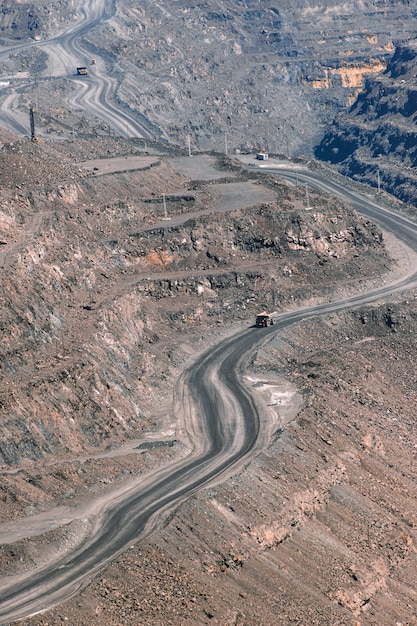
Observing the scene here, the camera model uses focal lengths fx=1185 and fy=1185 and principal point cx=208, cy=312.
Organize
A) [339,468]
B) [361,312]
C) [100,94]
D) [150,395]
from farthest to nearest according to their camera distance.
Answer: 1. [100,94]
2. [361,312]
3. [150,395]
4. [339,468]

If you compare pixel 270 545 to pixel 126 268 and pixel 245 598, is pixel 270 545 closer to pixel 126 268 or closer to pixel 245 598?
pixel 245 598

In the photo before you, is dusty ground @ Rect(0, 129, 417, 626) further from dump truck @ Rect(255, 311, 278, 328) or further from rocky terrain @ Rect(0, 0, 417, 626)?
dump truck @ Rect(255, 311, 278, 328)

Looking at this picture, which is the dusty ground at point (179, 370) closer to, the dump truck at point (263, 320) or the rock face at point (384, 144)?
the dump truck at point (263, 320)

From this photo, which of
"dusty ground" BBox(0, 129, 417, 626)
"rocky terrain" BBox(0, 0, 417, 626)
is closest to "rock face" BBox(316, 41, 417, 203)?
"rocky terrain" BBox(0, 0, 417, 626)

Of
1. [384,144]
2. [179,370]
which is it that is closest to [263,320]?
[179,370]

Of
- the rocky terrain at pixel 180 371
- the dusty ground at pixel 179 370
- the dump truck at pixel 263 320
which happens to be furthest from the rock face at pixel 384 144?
the dump truck at pixel 263 320

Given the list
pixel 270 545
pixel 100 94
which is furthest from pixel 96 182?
pixel 100 94

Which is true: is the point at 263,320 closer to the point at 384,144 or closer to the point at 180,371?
the point at 180,371
